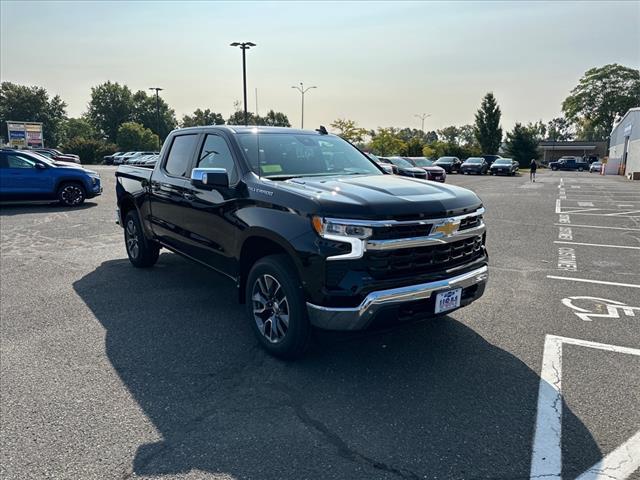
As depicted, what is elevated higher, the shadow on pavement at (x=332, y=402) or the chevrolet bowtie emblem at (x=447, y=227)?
the chevrolet bowtie emblem at (x=447, y=227)

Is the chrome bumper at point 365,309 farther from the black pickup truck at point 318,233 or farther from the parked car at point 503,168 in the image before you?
the parked car at point 503,168

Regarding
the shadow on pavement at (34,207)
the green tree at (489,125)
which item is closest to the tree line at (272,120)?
the green tree at (489,125)

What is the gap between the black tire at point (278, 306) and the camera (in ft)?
11.6

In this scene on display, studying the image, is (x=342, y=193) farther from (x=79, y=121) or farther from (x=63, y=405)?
(x=79, y=121)

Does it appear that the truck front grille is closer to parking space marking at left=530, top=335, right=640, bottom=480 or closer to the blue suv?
parking space marking at left=530, top=335, right=640, bottom=480

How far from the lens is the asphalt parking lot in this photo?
266 centimetres

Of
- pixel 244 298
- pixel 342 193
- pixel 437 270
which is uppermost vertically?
pixel 342 193

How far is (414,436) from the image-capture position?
2863mm

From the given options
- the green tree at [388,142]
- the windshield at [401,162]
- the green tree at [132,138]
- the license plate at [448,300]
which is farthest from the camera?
the green tree at [132,138]

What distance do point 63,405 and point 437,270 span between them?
2881mm

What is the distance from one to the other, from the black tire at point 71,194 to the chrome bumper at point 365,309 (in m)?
13.3

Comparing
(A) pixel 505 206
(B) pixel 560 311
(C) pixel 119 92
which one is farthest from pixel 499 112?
(C) pixel 119 92

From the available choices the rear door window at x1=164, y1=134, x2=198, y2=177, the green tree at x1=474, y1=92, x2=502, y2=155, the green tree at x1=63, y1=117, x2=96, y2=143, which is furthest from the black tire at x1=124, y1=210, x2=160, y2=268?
the green tree at x1=63, y1=117, x2=96, y2=143

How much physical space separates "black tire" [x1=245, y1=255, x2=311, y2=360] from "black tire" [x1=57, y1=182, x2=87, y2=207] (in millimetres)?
12419
